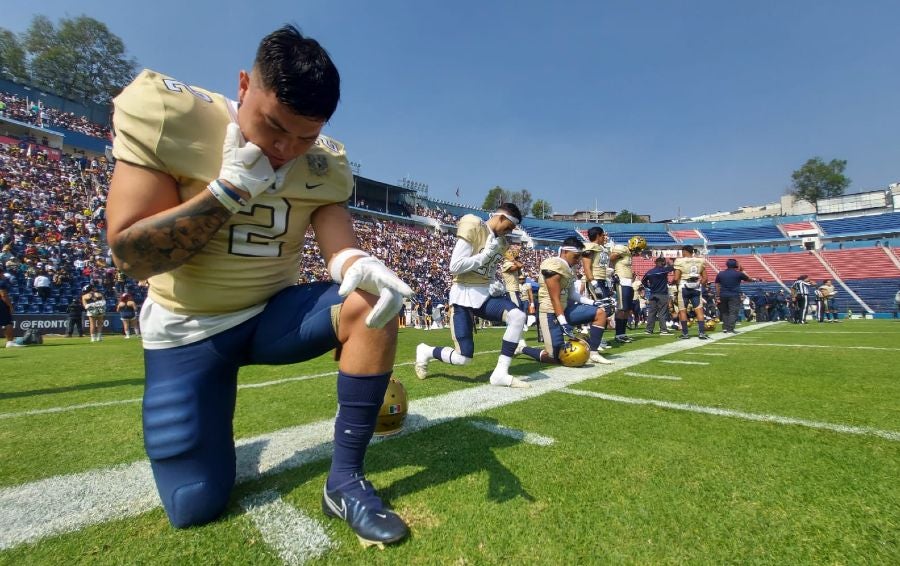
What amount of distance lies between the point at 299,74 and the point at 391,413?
6.29ft

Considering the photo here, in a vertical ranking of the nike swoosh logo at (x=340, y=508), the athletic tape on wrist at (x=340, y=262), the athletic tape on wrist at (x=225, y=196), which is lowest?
the nike swoosh logo at (x=340, y=508)

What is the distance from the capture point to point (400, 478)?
199cm

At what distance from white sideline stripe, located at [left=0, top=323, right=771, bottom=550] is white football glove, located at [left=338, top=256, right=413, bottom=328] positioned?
1122mm

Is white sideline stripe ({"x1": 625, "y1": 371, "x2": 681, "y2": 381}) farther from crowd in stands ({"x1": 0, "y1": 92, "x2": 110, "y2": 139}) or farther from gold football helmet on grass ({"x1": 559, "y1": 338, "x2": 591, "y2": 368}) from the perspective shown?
crowd in stands ({"x1": 0, "y1": 92, "x2": 110, "y2": 139})

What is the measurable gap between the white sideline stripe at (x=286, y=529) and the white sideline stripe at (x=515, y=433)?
126 centimetres

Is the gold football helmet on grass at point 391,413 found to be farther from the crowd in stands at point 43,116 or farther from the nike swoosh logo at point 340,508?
the crowd in stands at point 43,116

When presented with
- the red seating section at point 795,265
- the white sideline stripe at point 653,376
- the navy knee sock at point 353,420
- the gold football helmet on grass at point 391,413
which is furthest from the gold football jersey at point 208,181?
the red seating section at point 795,265

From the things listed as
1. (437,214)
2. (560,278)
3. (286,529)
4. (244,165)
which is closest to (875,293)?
(437,214)

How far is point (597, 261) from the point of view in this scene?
863 cm

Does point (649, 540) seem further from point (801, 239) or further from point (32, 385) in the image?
point (801, 239)

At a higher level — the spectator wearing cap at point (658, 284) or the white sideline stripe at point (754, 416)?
the spectator wearing cap at point (658, 284)

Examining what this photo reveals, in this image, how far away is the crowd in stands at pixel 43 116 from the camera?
87.5 feet

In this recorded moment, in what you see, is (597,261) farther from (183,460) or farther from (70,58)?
(70,58)

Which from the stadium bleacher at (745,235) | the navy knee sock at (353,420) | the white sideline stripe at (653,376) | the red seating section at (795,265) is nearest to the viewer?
the navy knee sock at (353,420)
